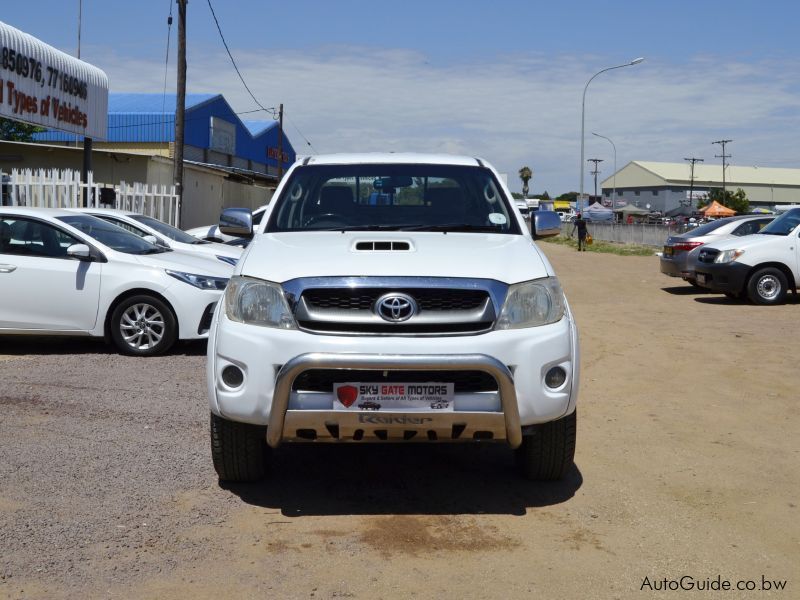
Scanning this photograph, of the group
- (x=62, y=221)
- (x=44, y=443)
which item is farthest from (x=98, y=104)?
(x=44, y=443)

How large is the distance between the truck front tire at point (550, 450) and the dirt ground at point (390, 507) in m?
0.10

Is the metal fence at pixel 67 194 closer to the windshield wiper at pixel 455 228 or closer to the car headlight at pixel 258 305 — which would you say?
the windshield wiper at pixel 455 228

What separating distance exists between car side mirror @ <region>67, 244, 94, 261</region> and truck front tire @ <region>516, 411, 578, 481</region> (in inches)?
222

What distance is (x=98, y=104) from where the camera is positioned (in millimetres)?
22453

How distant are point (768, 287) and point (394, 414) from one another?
1281cm

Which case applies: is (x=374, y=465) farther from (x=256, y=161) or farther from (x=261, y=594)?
(x=256, y=161)

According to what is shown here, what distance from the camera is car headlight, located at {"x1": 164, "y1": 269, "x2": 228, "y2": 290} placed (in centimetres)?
952

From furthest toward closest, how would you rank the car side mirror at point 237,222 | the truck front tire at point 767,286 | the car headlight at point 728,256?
the car headlight at point 728,256 → the truck front tire at point 767,286 → the car side mirror at point 237,222

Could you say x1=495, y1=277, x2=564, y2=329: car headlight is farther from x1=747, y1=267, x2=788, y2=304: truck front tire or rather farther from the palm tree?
the palm tree

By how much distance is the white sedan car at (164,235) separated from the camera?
1255 cm

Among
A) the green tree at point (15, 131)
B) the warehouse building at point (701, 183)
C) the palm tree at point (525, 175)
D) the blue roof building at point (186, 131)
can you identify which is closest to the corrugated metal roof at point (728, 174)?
the warehouse building at point (701, 183)

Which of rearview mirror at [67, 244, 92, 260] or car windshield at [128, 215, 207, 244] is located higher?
car windshield at [128, 215, 207, 244]

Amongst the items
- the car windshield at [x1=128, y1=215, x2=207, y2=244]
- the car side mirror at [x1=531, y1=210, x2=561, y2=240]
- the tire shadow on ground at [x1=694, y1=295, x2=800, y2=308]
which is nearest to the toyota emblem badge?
the car side mirror at [x1=531, y1=210, x2=561, y2=240]

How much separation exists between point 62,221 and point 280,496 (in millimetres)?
5729
